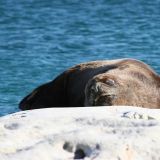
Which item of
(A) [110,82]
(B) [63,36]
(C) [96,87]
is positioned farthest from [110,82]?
(B) [63,36]

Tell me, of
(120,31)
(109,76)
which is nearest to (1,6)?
(120,31)

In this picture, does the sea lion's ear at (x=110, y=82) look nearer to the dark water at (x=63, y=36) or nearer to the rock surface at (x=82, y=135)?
the rock surface at (x=82, y=135)

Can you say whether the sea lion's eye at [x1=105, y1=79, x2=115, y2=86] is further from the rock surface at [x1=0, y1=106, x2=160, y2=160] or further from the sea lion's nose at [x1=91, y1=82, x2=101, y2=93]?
the rock surface at [x1=0, y1=106, x2=160, y2=160]

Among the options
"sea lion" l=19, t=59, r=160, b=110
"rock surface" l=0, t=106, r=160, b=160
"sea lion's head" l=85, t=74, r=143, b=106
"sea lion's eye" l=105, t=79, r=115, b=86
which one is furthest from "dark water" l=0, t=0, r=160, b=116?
"rock surface" l=0, t=106, r=160, b=160

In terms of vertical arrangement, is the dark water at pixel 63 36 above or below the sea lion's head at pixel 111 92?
below

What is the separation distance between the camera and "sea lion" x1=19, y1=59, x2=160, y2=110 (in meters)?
5.84

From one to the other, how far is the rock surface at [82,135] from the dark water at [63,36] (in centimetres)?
482

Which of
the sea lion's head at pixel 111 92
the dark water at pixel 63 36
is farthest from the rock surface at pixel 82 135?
the dark water at pixel 63 36

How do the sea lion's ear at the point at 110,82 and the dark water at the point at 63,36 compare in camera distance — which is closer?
the sea lion's ear at the point at 110,82

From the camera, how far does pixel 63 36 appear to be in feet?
48.0

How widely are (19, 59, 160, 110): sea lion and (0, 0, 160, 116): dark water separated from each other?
1401 millimetres

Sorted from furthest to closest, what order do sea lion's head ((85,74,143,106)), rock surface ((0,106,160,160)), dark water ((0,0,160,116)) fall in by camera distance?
dark water ((0,0,160,116))
sea lion's head ((85,74,143,106))
rock surface ((0,106,160,160))

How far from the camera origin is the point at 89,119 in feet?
11.8

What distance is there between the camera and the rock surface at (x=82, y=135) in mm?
3271
